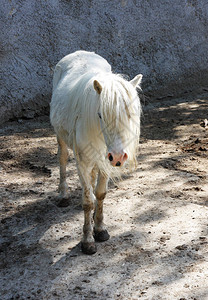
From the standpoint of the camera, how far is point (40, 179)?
440cm

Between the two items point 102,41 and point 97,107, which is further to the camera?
point 102,41

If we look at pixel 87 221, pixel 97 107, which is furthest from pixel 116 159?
pixel 87 221

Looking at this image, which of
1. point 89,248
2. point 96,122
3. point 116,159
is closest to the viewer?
point 116,159

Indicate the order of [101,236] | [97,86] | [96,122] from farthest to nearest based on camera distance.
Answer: [101,236]
[96,122]
[97,86]

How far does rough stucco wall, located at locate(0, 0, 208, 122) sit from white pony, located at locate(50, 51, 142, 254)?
298 centimetres

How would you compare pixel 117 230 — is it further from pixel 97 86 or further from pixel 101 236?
pixel 97 86

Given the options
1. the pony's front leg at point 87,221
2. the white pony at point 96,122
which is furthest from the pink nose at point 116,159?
the pony's front leg at point 87,221

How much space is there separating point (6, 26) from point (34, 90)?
123cm

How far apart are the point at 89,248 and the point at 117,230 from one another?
0.43m

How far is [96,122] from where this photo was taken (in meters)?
2.66

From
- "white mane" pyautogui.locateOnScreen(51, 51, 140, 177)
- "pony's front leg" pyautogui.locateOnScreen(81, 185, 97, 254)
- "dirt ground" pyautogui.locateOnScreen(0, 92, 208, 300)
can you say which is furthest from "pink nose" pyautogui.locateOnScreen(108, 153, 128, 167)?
"dirt ground" pyautogui.locateOnScreen(0, 92, 208, 300)

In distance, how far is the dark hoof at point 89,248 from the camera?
2.92 meters

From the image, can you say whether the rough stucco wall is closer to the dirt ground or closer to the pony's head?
the dirt ground

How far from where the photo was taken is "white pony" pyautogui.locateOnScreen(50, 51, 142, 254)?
→ 2480 millimetres
